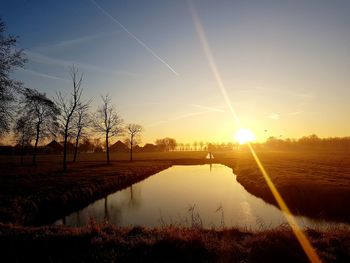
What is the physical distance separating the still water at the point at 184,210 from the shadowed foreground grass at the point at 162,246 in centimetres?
549

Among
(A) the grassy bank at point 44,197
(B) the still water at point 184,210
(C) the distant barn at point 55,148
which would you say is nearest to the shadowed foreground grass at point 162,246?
(B) the still water at point 184,210

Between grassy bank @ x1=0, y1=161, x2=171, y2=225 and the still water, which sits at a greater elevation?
grassy bank @ x1=0, y1=161, x2=171, y2=225

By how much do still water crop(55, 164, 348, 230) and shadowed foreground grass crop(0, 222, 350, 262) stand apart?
18.0 feet

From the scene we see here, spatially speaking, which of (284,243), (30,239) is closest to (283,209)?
(284,243)

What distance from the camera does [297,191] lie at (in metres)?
29.9

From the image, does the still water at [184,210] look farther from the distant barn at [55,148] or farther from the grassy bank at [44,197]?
the distant barn at [55,148]

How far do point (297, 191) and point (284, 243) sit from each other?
2143cm

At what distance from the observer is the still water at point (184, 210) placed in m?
21.2

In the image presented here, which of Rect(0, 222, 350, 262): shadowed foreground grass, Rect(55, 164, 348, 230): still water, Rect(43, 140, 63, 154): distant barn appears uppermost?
Rect(43, 140, 63, 154): distant barn

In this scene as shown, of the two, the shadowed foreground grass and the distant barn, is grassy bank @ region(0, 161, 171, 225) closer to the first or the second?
the shadowed foreground grass

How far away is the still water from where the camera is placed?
21.2m

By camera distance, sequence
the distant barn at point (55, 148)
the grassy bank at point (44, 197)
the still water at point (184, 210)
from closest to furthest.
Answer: the grassy bank at point (44, 197) < the still water at point (184, 210) < the distant barn at point (55, 148)

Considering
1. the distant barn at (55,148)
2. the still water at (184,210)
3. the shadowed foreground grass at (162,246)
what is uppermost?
the distant barn at (55,148)

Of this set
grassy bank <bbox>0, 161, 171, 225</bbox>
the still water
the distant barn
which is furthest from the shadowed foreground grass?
the distant barn
